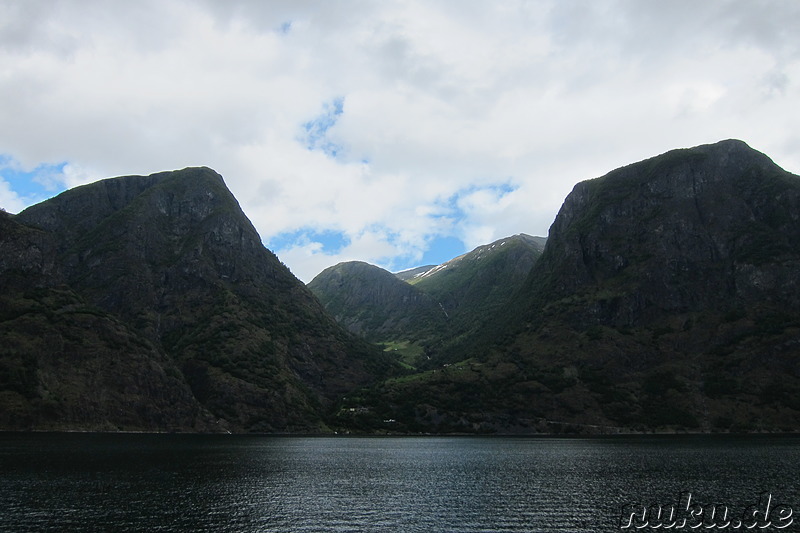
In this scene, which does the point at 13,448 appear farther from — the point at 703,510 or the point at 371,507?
the point at 703,510

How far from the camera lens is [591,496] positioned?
268 feet

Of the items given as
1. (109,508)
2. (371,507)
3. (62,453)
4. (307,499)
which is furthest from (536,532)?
(62,453)

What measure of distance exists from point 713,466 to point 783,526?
65.4 metres

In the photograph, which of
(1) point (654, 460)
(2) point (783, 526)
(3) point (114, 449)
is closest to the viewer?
(2) point (783, 526)

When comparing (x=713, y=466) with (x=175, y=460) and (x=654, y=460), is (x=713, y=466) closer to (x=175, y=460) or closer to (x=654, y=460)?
(x=654, y=460)

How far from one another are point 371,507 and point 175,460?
230 feet

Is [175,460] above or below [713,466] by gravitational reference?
above

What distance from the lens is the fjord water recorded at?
211 ft

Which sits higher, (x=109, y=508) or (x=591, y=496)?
(x=109, y=508)

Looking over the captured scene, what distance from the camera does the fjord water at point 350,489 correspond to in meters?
64.4

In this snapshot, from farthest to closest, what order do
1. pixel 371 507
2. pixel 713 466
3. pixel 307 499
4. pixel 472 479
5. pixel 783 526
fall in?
pixel 713 466, pixel 472 479, pixel 307 499, pixel 371 507, pixel 783 526

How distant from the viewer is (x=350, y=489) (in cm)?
9044

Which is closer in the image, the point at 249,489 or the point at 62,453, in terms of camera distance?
the point at 249,489

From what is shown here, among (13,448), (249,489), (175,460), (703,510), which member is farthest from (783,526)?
(13,448)
